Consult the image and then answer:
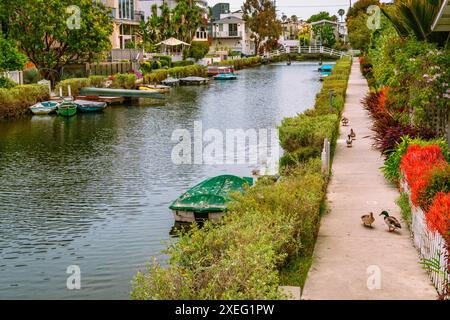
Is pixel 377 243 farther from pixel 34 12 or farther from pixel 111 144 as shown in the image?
pixel 34 12

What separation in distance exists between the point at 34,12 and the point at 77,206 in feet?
119

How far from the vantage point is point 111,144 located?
33625 millimetres

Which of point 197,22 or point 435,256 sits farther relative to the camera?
point 197,22

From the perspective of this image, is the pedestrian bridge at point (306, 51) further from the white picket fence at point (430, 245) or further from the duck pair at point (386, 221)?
the white picket fence at point (430, 245)

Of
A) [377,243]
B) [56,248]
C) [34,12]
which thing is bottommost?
[56,248]

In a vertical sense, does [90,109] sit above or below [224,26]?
below

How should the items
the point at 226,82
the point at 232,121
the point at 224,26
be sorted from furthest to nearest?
the point at 224,26
the point at 226,82
the point at 232,121

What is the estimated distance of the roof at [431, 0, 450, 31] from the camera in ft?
57.3

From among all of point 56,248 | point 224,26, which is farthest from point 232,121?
point 224,26

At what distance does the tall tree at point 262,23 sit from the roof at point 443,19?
123299 millimetres

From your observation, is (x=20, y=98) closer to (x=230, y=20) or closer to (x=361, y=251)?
(x=361, y=251)

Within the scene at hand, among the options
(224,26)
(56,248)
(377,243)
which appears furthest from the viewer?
(224,26)

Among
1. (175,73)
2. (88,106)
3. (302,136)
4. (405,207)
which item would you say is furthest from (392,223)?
(175,73)

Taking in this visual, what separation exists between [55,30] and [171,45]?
40.1 m
